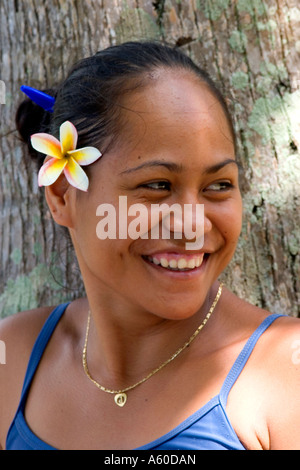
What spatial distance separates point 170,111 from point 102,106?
247 mm

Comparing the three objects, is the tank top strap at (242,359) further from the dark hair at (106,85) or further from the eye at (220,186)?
the dark hair at (106,85)

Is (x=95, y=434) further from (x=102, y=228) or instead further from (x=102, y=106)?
(x=102, y=106)

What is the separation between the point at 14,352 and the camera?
273cm

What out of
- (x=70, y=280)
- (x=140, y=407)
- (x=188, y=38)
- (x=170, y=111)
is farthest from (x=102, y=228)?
(x=188, y=38)

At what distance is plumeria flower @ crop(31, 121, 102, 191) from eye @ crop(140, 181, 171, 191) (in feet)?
0.62

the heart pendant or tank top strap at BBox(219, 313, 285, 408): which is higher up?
tank top strap at BBox(219, 313, 285, 408)

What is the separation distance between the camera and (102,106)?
2184 millimetres

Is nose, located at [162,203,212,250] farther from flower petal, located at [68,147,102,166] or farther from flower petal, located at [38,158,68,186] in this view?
flower petal, located at [38,158,68,186]

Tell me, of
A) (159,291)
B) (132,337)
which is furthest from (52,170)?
(132,337)

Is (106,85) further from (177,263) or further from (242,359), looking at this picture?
(242,359)

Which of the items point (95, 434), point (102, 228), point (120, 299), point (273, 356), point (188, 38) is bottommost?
point (95, 434)

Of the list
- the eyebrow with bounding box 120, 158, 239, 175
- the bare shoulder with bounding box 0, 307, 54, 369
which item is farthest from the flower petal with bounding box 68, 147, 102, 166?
the bare shoulder with bounding box 0, 307, 54, 369

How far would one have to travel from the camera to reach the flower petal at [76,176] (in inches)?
85.2

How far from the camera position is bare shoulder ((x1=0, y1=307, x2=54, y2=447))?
2633mm
